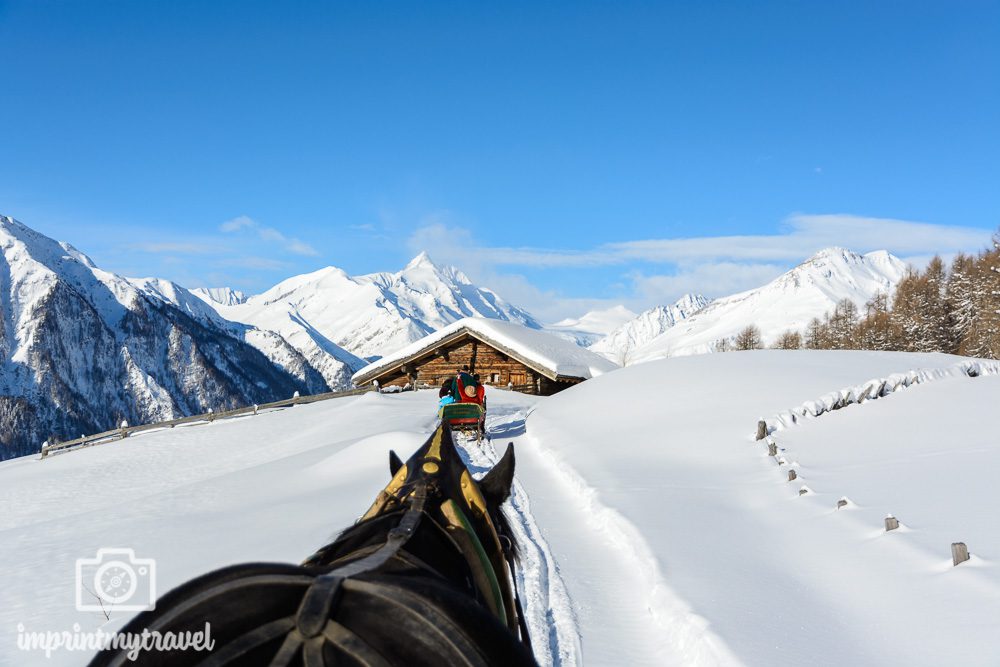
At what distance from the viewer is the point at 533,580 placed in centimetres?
573

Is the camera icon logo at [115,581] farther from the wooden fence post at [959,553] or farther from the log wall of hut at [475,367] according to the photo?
the log wall of hut at [475,367]

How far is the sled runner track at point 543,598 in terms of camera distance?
4.43 meters

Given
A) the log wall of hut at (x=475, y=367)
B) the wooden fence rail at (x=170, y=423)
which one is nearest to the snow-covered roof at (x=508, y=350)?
the log wall of hut at (x=475, y=367)

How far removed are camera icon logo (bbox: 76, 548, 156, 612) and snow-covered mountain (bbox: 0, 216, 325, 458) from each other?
524ft

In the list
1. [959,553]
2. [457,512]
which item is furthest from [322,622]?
[959,553]

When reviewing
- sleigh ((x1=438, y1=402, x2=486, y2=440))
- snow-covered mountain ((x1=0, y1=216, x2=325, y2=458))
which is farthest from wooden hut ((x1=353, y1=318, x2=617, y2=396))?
snow-covered mountain ((x1=0, y1=216, x2=325, y2=458))

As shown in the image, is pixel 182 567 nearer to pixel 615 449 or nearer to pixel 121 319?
pixel 615 449

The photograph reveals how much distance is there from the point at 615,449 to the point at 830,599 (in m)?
8.17

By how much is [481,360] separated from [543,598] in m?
25.1

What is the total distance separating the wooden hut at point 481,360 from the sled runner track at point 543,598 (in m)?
20.5

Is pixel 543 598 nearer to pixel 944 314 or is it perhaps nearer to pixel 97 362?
pixel 944 314

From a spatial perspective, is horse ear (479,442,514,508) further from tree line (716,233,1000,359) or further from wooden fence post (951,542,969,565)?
tree line (716,233,1000,359)

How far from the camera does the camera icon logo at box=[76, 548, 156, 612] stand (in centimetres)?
550

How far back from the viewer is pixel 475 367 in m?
30.4
